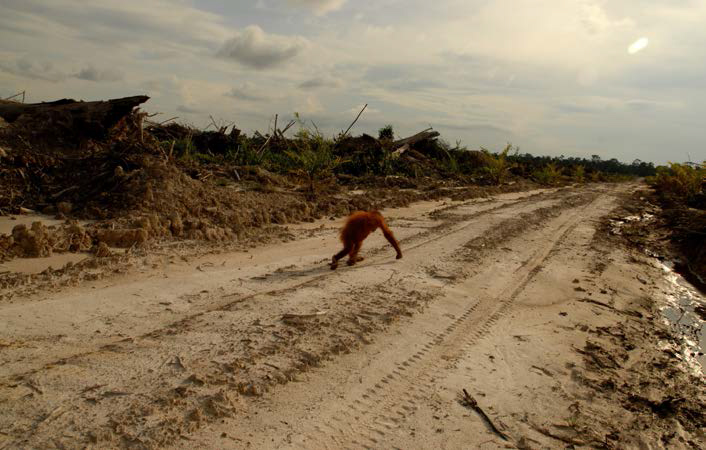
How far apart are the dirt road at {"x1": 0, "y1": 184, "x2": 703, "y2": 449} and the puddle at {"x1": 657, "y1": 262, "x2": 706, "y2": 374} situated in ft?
0.71

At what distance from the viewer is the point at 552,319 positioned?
173 inches

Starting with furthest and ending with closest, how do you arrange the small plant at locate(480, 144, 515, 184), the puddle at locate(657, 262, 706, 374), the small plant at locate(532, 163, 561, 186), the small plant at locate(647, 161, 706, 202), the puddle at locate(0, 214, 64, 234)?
the small plant at locate(532, 163, 561, 186), the small plant at locate(480, 144, 515, 184), the small plant at locate(647, 161, 706, 202), the puddle at locate(0, 214, 64, 234), the puddle at locate(657, 262, 706, 374)

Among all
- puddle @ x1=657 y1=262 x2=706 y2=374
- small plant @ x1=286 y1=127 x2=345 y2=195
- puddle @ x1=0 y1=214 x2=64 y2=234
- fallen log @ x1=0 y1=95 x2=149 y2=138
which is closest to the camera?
puddle @ x1=657 y1=262 x2=706 y2=374

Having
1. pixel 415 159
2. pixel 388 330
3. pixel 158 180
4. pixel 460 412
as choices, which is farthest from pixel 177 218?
pixel 415 159

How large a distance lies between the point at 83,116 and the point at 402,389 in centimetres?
855

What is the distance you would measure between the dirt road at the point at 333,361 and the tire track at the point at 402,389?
0.04 feet

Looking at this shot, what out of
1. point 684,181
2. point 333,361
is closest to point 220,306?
point 333,361

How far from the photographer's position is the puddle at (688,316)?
4098mm

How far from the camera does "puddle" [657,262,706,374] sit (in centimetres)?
410

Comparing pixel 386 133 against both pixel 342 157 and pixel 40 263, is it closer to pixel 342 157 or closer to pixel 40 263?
pixel 342 157

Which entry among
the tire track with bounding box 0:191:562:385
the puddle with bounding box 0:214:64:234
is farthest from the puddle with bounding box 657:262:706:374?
the puddle with bounding box 0:214:64:234

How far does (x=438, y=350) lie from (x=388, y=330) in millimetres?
444

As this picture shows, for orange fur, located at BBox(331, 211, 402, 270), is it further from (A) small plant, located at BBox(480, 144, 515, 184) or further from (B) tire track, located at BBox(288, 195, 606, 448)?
(A) small plant, located at BBox(480, 144, 515, 184)

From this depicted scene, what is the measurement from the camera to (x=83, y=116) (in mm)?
8758
